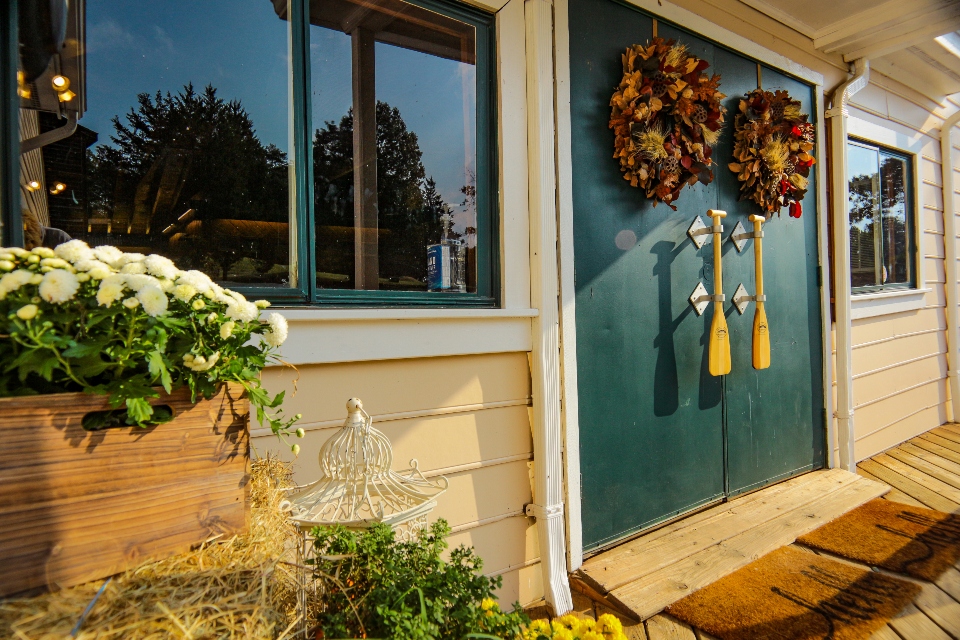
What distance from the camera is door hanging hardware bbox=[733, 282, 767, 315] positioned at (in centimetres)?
272

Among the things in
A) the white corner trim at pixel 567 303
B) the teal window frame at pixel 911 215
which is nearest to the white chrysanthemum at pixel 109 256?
the white corner trim at pixel 567 303

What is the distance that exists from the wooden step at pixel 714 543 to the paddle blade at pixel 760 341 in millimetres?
→ 643

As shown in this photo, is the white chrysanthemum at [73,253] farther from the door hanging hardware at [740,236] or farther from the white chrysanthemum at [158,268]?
the door hanging hardware at [740,236]

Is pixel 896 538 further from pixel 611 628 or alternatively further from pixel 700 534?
pixel 611 628

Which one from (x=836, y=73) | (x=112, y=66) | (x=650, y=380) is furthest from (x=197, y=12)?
(x=836, y=73)

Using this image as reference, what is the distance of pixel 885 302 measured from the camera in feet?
12.6

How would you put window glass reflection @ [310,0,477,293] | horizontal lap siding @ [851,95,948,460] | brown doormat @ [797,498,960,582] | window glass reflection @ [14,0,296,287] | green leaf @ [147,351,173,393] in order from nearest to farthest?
green leaf @ [147,351,173,393] < window glass reflection @ [14,0,296,287] < window glass reflection @ [310,0,477,293] < brown doormat @ [797,498,960,582] < horizontal lap siding @ [851,95,948,460]

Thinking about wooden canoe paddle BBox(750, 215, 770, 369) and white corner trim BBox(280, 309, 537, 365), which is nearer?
white corner trim BBox(280, 309, 537, 365)

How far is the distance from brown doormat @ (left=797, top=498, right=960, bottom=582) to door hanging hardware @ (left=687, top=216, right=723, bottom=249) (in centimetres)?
131

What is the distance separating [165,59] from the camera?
1.44 metres

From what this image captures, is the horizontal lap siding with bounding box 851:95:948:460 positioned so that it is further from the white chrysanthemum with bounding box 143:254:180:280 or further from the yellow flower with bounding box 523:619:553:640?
the white chrysanthemum with bounding box 143:254:180:280

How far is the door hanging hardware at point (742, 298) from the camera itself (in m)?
2.72

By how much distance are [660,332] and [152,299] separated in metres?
2.01

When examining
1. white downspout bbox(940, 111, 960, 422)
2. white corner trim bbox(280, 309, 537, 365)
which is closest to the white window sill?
white corner trim bbox(280, 309, 537, 365)
